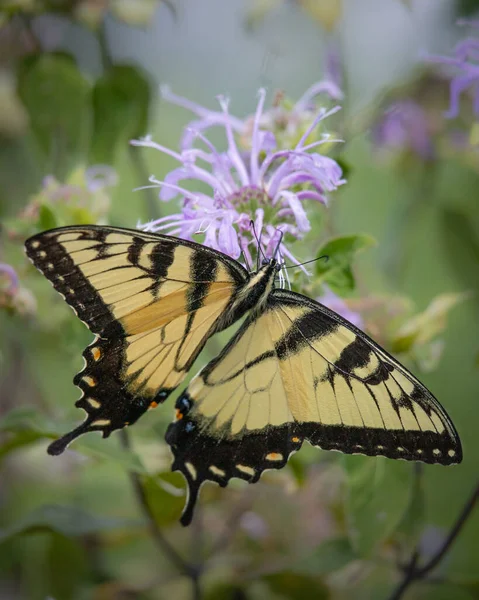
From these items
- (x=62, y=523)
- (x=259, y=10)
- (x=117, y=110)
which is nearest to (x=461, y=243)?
(x=259, y=10)

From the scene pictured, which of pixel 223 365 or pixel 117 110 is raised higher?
pixel 117 110

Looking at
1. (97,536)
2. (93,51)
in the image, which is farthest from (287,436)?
(93,51)

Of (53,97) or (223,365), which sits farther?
(53,97)

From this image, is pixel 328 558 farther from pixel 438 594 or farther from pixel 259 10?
pixel 259 10

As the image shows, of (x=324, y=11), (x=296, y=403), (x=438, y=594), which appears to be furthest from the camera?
(x=438, y=594)

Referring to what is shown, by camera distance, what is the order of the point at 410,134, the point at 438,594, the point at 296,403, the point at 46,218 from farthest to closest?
the point at 410,134 < the point at 438,594 < the point at 46,218 < the point at 296,403

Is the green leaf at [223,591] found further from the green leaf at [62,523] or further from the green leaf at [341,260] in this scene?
the green leaf at [341,260]

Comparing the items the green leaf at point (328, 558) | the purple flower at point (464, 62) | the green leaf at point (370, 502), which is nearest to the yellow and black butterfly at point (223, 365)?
the green leaf at point (370, 502)

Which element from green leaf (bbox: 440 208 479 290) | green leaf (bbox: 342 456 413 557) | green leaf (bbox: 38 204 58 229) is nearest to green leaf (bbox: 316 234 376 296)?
green leaf (bbox: 342 456 413 557)
